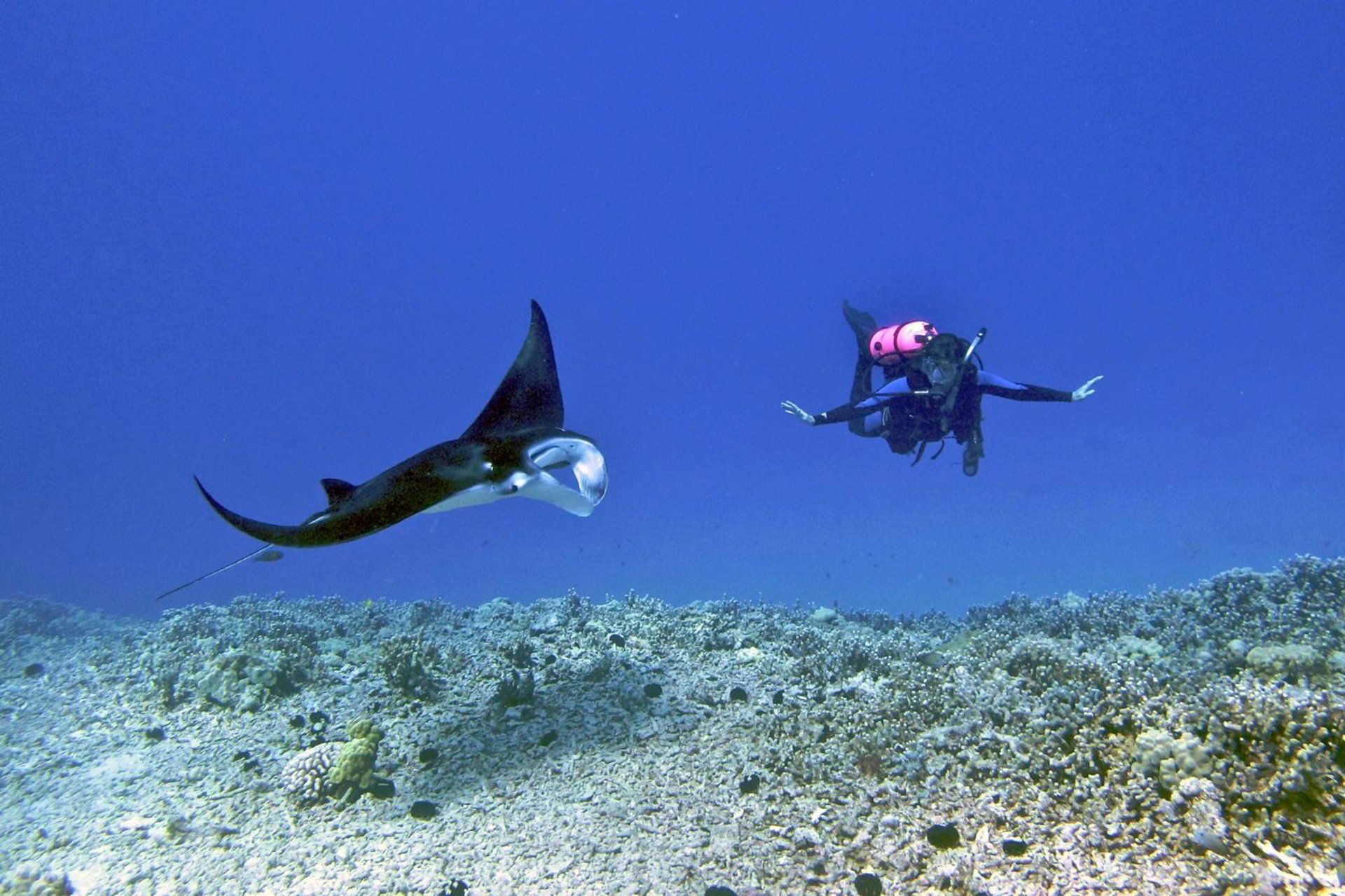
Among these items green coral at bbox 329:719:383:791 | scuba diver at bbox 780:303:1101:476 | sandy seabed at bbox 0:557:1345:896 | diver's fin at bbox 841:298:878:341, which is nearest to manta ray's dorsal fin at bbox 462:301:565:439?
sandy seabed at bbox 0:557:1345:896

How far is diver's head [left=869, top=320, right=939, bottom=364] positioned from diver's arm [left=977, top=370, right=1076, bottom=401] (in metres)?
1.08

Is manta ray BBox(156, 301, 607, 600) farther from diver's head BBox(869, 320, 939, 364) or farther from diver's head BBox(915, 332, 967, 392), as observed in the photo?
diver's head BBox(869, 320, 939, 364)

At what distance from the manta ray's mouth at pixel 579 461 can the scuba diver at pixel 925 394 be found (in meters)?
7.17

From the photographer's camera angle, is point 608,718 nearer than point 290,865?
No

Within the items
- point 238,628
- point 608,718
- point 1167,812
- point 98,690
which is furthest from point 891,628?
point 98,690

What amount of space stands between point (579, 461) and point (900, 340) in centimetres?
830

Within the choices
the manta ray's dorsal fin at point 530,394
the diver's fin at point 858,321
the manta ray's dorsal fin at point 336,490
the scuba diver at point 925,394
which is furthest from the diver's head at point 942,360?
the manta ray's dorsal fin at point 336,490

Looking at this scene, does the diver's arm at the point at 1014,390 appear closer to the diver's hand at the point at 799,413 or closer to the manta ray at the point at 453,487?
the diver's hand at the point at 799,413

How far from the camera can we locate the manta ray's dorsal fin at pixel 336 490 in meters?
4.64

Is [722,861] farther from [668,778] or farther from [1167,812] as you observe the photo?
[1167,812]

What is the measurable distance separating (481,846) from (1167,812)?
4482 millimetres

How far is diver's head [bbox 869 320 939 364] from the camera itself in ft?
36.7

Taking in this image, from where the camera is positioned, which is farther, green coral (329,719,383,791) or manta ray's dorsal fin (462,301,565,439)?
manta ray's dorsal fin (462,301,565,439)

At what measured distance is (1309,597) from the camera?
7.16 m
